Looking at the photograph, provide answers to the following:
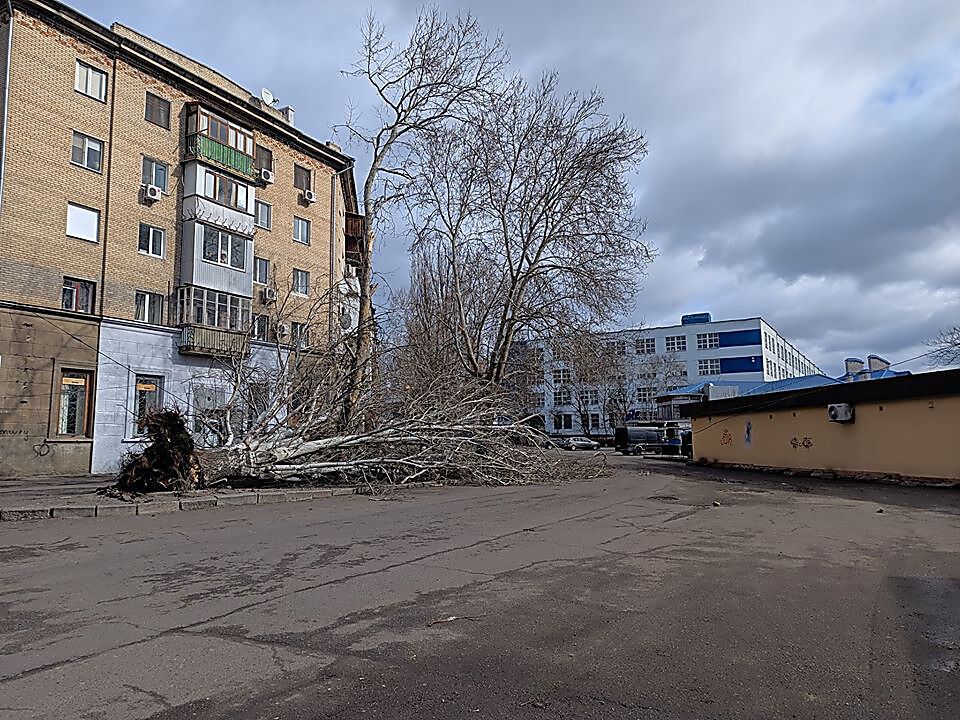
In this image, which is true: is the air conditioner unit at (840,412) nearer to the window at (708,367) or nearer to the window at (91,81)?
the window at (91,81)

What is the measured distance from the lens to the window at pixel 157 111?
28109 mm

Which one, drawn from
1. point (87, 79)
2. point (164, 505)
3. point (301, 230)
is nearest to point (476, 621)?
point (164, 505)

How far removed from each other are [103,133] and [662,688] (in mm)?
28421

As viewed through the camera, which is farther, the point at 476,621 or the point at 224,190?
the point at 224,190

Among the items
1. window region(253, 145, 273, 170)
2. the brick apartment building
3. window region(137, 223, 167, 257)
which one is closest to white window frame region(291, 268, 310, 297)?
the brick apartment building

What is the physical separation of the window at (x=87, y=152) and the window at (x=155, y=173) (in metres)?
1.88

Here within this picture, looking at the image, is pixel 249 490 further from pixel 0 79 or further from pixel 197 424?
pixel 0 79

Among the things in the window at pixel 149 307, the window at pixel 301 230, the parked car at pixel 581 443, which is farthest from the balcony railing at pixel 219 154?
the parked car at pixel 581 443

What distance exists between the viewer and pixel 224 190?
100 feet

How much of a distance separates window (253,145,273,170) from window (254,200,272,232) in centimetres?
168

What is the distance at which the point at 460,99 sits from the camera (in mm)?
24453

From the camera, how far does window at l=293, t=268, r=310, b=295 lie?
3537cm

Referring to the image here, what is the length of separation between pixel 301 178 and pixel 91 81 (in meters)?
11.5

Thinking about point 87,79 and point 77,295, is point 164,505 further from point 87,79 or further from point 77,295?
point 87,79
